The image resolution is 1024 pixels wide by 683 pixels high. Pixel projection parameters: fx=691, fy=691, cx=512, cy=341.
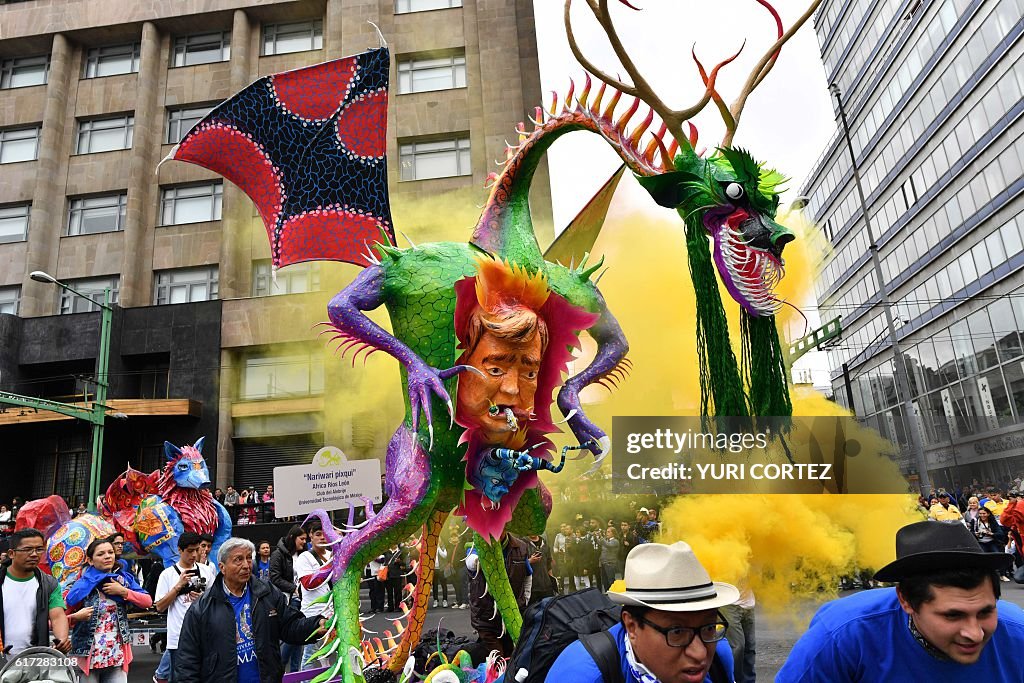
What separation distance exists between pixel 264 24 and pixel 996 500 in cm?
2125

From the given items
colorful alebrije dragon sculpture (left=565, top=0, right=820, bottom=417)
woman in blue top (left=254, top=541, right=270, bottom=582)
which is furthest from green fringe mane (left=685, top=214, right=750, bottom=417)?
woman in blue top (left=254, top=541, right=270, bottom=582)

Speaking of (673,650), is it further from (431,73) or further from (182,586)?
(431,73)

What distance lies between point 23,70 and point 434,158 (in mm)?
14253

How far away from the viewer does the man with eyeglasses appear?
3.71 m

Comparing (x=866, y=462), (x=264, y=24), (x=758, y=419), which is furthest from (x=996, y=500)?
(x=264, y=24)

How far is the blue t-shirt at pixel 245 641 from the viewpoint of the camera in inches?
137

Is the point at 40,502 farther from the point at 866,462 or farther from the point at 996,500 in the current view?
the point at 996,500

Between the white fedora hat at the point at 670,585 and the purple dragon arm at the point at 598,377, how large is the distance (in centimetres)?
224

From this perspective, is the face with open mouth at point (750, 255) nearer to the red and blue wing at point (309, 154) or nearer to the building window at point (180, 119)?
the red and blue wing at point (309, 154)

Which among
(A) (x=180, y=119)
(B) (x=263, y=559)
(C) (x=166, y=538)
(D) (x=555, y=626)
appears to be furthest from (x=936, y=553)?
(A) (x=180, y=119)

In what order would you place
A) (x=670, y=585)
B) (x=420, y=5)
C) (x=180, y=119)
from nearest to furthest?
(x=670, y=585) < (x=420, y=5) < (x=180, y=119)

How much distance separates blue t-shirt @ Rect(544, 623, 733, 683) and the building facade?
15462 mm

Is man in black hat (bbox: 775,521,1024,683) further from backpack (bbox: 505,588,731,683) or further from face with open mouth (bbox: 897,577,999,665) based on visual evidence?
backpack (bbox: 505,588,731,683)

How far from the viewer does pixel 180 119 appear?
20.2 m
